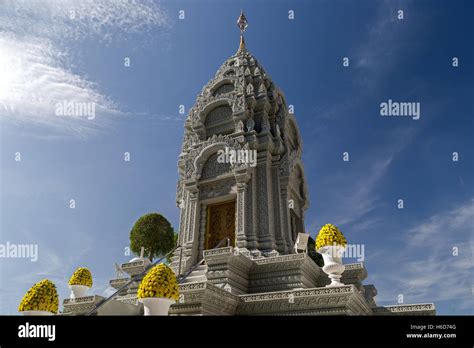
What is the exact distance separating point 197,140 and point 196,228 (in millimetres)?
4760

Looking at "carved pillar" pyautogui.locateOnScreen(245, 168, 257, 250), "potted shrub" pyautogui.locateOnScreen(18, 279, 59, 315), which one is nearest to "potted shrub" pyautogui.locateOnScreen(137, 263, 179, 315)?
"potted shrub" pyautogui.locateOnScreen(18, 279, 59, 315)

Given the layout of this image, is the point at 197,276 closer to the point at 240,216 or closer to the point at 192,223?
the point at 240,216

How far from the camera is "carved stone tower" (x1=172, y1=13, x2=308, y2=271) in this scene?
15367mm

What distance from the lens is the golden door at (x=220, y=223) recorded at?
52.7ft

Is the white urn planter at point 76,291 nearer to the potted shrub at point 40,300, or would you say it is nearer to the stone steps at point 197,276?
the stone steps at point 197,276

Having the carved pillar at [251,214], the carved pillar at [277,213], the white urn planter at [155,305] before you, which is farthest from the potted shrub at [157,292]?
the carved pillar at [277,213]

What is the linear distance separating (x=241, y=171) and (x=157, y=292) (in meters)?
8.94

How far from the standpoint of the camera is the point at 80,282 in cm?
1199

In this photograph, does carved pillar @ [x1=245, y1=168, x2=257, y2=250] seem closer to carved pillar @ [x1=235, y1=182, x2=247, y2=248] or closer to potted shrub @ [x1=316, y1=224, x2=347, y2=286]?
carved pillar @ [x1=235, y1=182, x2=247, y2=248]

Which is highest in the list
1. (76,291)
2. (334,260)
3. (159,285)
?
(334,260)

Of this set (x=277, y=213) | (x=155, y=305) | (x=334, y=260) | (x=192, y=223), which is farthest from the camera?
(x=192, y=223)

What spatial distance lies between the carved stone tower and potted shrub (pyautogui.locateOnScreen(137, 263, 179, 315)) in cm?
651

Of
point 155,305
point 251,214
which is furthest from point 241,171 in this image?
point 155,305
